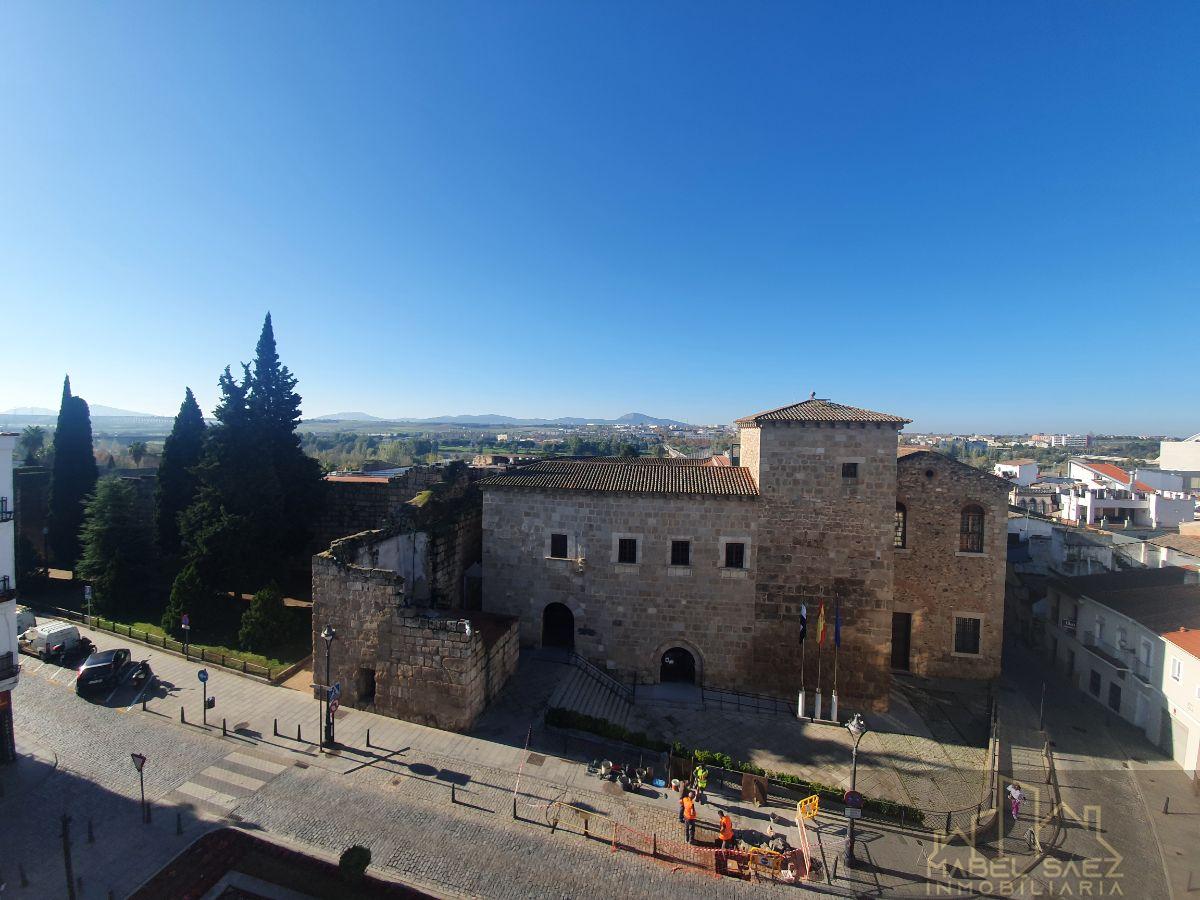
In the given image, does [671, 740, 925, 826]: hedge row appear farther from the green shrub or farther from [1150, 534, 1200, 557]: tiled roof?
[1150, 534, 1200, 557]: tiled roof

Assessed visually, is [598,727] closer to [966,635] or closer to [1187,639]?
[966,635]

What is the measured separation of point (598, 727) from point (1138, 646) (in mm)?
21102

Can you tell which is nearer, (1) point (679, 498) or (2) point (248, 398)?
(1) point (679, 498)

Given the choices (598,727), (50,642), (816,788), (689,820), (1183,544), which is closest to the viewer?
(689,820)

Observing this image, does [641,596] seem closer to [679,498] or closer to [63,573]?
[679,498]

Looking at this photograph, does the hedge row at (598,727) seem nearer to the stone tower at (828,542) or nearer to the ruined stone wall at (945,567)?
the stone tower at (828,542)

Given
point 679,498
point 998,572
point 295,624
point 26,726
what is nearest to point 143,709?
point 26,726

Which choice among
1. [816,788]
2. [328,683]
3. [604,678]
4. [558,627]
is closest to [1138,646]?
[816,788]

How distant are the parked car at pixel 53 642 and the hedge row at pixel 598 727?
60.0 feet

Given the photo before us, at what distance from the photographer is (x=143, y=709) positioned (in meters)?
17.7

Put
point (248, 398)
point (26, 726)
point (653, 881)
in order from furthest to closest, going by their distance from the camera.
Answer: point (248, 398) < point (26, 726) < point (653, 881)

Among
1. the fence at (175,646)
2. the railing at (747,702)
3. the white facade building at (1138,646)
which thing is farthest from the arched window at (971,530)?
the fence at (175,646)

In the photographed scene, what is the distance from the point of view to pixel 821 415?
2106 centimetres

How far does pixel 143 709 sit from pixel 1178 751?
3392cm
